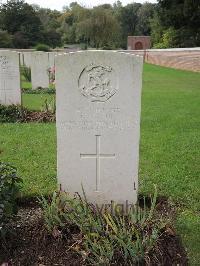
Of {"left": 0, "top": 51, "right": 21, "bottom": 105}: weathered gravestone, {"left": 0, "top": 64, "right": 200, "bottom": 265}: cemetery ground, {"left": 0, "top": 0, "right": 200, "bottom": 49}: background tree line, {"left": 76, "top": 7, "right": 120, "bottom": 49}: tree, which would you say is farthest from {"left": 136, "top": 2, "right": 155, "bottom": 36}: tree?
{"left": 0, "top": 64, "right": 200, "bottom": 265}: cemetery ground

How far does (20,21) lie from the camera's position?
2151 inches

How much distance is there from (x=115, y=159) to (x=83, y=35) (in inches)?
2210

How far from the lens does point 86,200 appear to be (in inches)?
157

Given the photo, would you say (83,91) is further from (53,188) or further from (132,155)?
(53,188)

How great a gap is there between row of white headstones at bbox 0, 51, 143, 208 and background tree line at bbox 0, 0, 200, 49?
87.4 ft

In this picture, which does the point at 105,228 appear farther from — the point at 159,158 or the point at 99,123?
the point at 159,158

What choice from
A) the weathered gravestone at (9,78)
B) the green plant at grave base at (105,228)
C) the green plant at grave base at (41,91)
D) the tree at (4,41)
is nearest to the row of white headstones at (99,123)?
the green plant at grave base at (105,228)

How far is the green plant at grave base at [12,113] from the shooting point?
9.29 meters

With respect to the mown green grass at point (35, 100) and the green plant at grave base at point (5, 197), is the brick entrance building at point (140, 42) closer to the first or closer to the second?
the mown green grass at point (35, 100)

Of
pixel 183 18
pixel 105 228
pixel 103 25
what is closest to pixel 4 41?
pixel 103 25

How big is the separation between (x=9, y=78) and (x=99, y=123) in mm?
6703

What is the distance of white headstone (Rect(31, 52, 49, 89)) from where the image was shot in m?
14.9

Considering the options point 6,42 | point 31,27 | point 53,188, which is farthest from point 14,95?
point 31,27

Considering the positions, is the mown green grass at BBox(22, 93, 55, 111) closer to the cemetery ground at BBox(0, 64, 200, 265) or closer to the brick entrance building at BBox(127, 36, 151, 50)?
the cemetery ground at BBox(0, 64, 200, 265)
